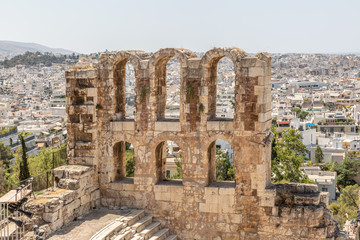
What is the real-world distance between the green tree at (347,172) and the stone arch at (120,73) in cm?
5632

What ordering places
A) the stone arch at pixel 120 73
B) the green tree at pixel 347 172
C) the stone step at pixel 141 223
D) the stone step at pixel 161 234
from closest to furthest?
the stone step at pixel 141 223, the stone step at pixel 161 234, the stone arch at pixel 120 73, the green tree at pixel 347 172

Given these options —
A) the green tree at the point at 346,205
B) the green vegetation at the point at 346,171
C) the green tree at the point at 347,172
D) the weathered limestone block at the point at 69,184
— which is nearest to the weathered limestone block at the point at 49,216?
the weathered limestone block at the point at 69,184

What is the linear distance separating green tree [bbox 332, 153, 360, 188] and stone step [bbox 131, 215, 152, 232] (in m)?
56.5

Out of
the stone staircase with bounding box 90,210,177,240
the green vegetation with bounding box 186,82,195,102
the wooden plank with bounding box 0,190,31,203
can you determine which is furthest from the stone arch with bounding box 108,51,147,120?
the wooden plank with bounding box 0,190,31,203

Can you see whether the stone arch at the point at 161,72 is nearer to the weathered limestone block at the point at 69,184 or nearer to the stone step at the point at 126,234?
the weathered limestone block at the point at 69,184

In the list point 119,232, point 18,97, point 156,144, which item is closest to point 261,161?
point 156,144

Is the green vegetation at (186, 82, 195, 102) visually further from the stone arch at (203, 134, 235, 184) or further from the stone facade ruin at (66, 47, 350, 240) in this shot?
the stone arch at (203, 134, 235, 184)

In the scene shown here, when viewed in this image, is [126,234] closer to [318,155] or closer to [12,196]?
[12,196]

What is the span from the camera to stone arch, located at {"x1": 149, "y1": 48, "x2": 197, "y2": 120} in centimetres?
1546

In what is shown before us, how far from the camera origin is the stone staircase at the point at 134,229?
555 inches

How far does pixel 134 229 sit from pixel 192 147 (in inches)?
111

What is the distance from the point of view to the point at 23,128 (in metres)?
87.8

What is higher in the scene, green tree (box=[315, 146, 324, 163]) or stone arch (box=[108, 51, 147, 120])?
stone arch (box=[108, 51, 147, 120])

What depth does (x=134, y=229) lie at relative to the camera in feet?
48.7
